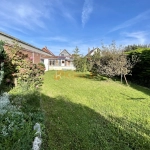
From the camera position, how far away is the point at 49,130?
395cm

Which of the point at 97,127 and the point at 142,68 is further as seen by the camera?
the point at 142,68

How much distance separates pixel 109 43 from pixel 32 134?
1222cm

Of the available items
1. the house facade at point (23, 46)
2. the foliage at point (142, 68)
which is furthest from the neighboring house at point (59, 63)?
the foliage at point (142, 68)

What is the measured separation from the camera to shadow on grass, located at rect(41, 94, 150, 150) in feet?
10.9

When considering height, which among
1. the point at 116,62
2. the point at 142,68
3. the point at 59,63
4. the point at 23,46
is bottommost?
the point at 142,68

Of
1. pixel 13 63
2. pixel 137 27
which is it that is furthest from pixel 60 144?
pixel 137 27

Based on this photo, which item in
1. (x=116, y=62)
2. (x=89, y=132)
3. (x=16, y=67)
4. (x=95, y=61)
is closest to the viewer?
(x=89, y=132)

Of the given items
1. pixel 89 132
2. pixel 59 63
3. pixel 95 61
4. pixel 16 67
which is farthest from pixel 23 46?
pixel 59 63

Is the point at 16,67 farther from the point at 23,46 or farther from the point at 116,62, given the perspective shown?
the point at 116,62

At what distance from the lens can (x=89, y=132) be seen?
12.8 ft

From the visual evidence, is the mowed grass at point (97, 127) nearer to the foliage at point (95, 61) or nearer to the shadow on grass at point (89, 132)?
the shadow on grass at point (89, 132)

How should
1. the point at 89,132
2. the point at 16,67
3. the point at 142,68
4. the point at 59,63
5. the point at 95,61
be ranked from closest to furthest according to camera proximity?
the point at 89,132
the point at 16,67
the point at 142,68
the point at 95,61
the point at 59,63

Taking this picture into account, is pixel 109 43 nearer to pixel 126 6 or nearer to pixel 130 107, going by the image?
pixel 126 6


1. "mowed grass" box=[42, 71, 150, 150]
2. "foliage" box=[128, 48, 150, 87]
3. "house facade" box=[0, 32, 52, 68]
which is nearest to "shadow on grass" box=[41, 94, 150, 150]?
"mowed grass" box=[42, 71, 150, 150]
